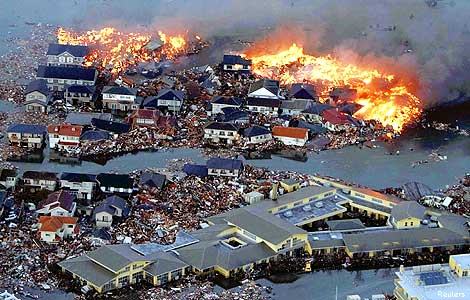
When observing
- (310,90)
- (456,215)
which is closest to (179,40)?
(310,90)

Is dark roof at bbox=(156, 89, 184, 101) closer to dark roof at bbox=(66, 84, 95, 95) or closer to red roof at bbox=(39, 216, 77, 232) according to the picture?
dark roof at bbox=(66, 84, 95, 95)

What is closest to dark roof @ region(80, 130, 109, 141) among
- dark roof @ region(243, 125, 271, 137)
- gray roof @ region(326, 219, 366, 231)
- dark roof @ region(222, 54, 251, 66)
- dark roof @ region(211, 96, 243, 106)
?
dark roof @ region(243, 125, 271, 137)

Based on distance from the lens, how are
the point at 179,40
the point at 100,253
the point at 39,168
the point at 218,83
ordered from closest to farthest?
1. the point at 100,253
2. the point at 39,168
3. the point at 218,83
4. the point at 179,40

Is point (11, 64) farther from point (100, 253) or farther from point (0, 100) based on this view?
point (100, 253)

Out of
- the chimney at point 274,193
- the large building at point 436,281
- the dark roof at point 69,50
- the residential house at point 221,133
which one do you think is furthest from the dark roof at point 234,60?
the large building at point 436,281

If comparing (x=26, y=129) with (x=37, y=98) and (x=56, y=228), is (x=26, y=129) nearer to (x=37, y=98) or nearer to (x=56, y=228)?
(x=37, y=98)
